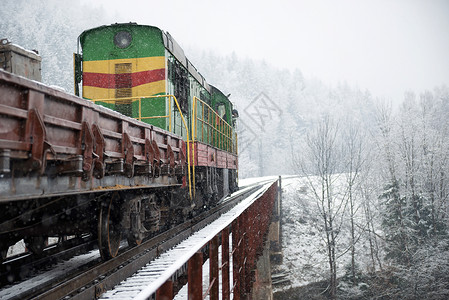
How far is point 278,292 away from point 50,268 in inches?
657

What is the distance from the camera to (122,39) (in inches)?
316

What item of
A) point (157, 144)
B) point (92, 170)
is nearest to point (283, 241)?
point (157, 144)

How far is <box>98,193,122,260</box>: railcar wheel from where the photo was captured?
459cm

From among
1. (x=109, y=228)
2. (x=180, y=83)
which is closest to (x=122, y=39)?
(x=180, y=83)

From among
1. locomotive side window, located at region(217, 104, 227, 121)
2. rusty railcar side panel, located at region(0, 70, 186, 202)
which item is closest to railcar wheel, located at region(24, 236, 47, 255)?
rusty railcar side panel, located at region(0, 70, 186, 202)

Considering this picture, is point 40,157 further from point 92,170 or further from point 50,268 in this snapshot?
point 50,268

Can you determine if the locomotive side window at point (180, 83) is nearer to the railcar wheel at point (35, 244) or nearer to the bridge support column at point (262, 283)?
the bridge support column at point (262, 283)

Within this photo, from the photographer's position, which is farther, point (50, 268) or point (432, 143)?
point (432, 143)

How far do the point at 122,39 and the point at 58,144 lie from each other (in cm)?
581

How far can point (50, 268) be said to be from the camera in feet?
15.0

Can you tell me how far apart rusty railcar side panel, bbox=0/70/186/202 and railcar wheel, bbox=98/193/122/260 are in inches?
23.2

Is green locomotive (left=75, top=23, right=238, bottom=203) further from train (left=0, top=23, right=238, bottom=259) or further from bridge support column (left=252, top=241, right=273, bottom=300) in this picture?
bridge support column (left=252, top=241, right=273, bottom=300)

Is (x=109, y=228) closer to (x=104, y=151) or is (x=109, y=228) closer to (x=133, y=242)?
(x=133, y=242)

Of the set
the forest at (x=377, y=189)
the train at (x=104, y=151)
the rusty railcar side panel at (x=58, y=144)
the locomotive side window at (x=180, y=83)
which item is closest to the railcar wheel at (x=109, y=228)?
the train at (x=104, y=151)
